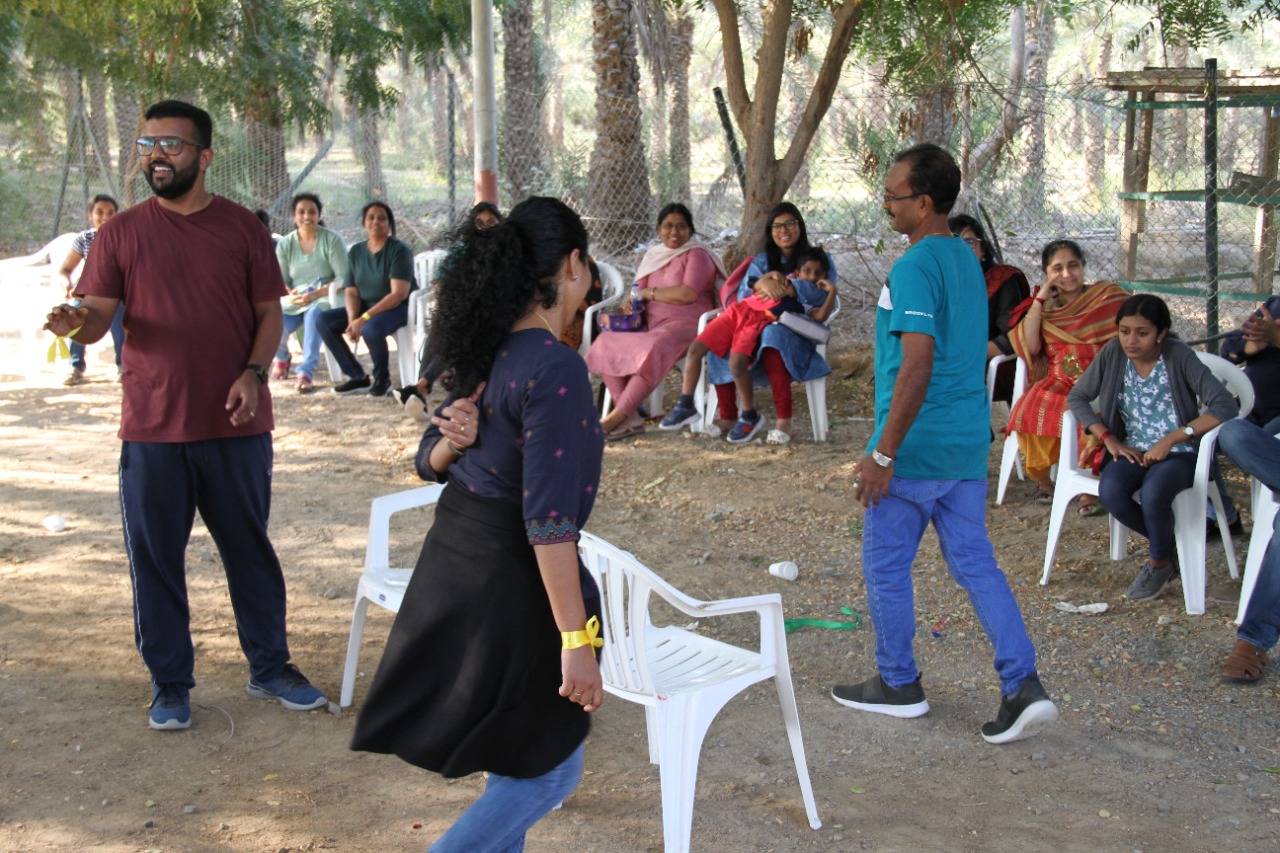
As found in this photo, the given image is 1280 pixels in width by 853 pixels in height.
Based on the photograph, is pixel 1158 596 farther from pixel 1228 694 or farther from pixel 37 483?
pixel 37 483

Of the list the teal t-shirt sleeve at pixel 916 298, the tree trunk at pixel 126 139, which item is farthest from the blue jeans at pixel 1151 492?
the tree trunk at pixel 126 139

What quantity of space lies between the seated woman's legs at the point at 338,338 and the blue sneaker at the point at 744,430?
3201mm

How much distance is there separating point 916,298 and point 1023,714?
1.28 m

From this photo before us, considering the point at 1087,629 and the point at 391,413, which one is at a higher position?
the point at 391,413

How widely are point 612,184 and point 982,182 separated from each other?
356cm

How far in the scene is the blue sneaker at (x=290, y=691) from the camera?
12.7ft

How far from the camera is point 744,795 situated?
3.38m

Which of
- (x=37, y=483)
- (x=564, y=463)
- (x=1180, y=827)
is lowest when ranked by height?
(x=1180, y=827)

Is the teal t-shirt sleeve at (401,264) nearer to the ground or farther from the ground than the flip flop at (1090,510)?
farther from the ground

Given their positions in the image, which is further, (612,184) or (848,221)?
(612,184)

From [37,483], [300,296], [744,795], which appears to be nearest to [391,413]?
[300,296]

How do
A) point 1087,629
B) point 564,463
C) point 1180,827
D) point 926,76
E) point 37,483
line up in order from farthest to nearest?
point 926,76 < point 37,483 < point 1087,629 < point 1180,827 < point 564,463

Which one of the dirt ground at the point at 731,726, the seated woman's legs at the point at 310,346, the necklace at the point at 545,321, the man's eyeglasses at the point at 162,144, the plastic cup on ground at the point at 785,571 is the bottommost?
the dirt ground at the point at 731,726

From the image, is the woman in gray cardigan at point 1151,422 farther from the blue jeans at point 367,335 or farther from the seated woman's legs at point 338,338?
the seated woman's legs at point 338,338
